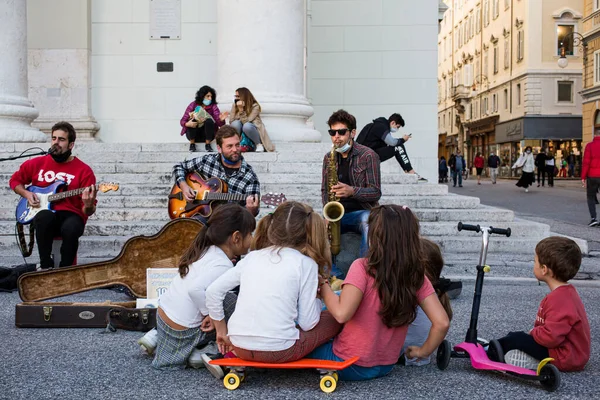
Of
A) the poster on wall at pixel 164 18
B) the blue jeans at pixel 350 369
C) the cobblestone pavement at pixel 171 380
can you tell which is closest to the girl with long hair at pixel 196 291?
the cobblestone pavement at pixel 171 380

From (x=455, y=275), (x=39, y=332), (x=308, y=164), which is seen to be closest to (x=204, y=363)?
(x=39, y=332)

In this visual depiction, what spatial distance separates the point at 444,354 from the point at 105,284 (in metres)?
2.94

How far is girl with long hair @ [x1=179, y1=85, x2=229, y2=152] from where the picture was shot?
1183 centimetres

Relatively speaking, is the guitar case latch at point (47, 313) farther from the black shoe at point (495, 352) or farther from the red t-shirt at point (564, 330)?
the red t-shirt at point (564, 330)

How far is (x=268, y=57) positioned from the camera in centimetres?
1195

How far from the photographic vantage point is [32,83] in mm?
A: 14203

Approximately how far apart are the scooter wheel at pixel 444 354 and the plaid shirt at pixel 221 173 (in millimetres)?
2868

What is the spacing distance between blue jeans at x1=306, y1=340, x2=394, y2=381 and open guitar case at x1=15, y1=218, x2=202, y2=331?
61.3 inches

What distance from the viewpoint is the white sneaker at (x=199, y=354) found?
4289 mm

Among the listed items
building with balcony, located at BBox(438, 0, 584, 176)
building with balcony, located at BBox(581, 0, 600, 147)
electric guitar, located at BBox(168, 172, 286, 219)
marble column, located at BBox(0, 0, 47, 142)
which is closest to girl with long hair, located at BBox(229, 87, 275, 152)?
marble column, located at BBox(0, 0, 47, 142)

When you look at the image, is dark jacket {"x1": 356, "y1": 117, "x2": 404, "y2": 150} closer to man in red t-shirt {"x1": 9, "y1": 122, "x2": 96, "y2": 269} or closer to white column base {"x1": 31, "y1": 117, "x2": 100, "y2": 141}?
white column base {"x1": 31, "y1": 117, "x2": 100, "y2": 141}

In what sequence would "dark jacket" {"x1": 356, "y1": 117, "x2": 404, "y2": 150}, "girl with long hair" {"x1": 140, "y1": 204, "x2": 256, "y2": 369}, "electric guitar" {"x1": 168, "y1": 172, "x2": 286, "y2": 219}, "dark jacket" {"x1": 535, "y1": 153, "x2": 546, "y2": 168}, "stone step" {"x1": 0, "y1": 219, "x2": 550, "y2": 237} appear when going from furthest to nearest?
"dark jacket" {"x1": 535, "y1": 153, "x2": 546, "y2": 168} → "dark jacket" {"x1": 356, "y1": 117, "x2": 404, "y2": 150} → "stone step" {"x1": 0, "y1": 219, "x2": 550, "y2": 237} → "electric guitar" {"x1": 168, "y1": 172, "x2": 286, "y2": 219} → "girl with long hair" {"x1": 140, "y1": 204, "x2": 256, "y2": 369}

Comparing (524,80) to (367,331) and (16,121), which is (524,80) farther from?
(367,331)

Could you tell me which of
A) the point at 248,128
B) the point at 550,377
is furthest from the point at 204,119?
the point at 550,377
